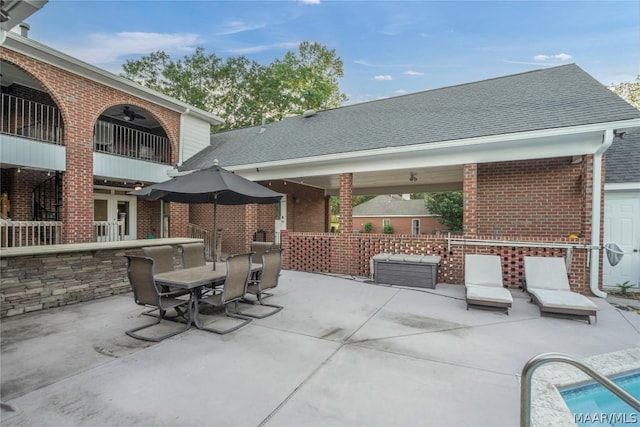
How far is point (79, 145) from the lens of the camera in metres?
9.61

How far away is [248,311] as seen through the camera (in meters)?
5.43

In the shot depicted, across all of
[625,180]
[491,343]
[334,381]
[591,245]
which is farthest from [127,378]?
[625,180]

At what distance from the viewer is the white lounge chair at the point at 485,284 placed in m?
5.37

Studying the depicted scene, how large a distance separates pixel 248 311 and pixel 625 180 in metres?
9.19

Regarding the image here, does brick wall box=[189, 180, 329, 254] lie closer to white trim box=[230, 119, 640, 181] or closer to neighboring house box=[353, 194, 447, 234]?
white trim box=[230, 119, 640, 181]

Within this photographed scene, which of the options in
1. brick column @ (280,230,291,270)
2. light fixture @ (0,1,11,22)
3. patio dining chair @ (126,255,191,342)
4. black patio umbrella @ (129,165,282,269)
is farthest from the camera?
brick column @ (280,230,291,270)

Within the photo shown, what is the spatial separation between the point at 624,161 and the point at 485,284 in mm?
5535

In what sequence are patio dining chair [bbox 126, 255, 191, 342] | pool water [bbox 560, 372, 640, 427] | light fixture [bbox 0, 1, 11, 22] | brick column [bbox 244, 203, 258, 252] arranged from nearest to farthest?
light fixture [bbox 0, 1, 11, 22]
pool water [bbox 560, 372, 640, 427]
patio dining chair [bbox 126, 255, 191, 342]
brick column [bbox 244, 203, 258, 252]

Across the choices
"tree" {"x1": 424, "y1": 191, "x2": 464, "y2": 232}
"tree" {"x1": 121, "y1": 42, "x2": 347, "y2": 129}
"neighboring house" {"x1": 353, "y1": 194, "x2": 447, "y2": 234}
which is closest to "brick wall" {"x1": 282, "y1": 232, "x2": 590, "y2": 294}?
"tree" {"x1": 424, "y1": 191, "x2": 464, "y2": 232}

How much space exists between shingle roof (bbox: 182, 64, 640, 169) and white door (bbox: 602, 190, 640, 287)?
252 cm

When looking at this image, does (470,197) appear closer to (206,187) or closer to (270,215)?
(206,187)

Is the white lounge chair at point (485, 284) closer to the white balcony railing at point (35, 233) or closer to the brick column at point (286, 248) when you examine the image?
the brick column at point (286, 248)

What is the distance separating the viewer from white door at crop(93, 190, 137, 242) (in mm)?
12117

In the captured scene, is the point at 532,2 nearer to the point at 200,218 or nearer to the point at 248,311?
the point at 248,311
